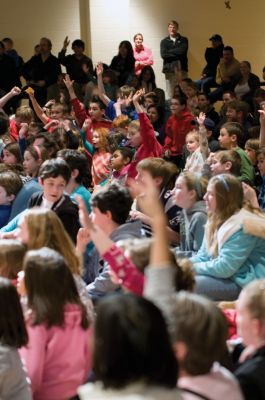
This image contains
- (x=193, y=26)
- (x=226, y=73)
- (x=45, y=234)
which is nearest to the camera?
(x=45, y=234)

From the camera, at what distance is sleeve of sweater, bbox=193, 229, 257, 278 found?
14.6ft

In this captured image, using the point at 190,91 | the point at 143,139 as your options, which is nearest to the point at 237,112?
the point at 190,91

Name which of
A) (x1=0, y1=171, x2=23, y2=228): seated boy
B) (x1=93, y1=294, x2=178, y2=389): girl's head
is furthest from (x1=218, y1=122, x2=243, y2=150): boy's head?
(x1=93, y1=294, x2=178, y2=389): girl's head

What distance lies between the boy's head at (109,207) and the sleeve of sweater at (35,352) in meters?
1.33

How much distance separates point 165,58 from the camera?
12523mm

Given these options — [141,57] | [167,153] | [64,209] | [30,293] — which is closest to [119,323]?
[30,293]

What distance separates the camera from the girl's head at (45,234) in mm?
3740

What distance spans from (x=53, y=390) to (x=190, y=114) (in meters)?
6.60

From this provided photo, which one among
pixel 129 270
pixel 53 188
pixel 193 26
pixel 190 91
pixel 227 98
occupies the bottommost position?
pixel 129 270

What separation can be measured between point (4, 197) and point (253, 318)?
10.6ft

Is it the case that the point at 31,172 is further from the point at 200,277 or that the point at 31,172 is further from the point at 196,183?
the point at 200,277

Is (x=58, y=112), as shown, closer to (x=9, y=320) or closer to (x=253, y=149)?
(x=253, y=149)

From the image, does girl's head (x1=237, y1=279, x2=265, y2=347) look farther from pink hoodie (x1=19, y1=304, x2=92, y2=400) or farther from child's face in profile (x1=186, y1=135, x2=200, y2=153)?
child's face in profile (x1=186, y1=135, x2=200, y2=153)

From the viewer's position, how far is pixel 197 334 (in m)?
2.43
